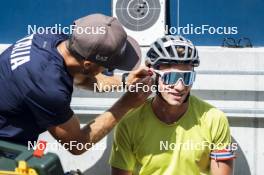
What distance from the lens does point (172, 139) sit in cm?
268

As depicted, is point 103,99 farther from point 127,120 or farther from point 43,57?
point 43,57

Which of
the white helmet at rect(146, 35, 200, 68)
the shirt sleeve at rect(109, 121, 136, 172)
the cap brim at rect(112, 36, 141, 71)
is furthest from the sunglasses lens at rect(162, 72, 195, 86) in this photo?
the shirt sleeve at rect(109, 121, 136, 172)

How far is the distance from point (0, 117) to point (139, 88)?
69 cm

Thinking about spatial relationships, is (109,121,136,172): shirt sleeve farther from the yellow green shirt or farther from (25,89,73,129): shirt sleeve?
(25,89,73,129): shirt sleeve

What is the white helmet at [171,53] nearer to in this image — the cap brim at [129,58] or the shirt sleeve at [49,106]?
the cap brim at [129,58]

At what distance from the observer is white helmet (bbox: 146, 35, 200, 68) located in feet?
8.54

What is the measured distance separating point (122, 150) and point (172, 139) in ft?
0.91

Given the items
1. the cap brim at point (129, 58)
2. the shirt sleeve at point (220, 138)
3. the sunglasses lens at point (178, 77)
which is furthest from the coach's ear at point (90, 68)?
the shirt sleeve at point (220, 138)

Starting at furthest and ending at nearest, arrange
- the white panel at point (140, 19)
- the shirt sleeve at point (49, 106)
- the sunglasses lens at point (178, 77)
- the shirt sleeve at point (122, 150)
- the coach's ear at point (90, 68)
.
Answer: the white panel at point (140, 19), the shirt sleeve at point (122, 150), the sunglasses lens at point (178, 77), the coach's ear at point (90, 68), the shirt sleeve at point (49, 106)

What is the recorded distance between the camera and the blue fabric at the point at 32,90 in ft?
7.22

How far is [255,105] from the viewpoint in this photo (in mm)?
2955

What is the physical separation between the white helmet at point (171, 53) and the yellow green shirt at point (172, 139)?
9.7 inches

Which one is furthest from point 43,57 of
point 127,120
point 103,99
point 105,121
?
point 103,99

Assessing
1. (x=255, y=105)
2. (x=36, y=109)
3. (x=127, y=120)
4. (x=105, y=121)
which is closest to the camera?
(x=36, y=109)
